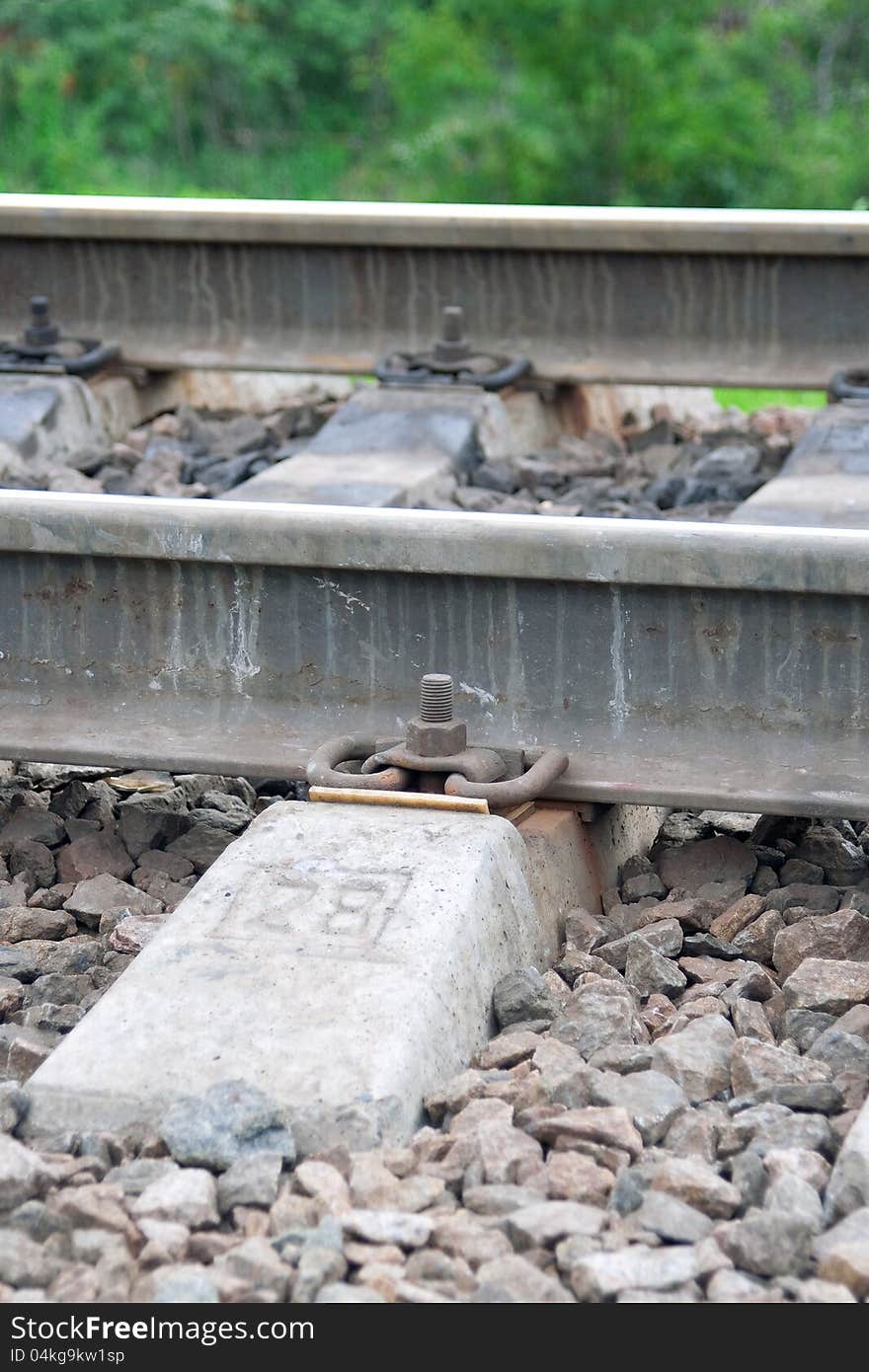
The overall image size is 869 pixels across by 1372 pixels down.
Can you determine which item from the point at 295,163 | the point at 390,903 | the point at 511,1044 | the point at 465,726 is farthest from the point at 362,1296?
the point at 295,163

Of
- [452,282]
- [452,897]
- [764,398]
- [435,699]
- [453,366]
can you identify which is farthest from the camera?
[764,398]

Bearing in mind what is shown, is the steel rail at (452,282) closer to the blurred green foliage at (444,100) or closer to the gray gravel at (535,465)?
the gray gravel at (535,465)

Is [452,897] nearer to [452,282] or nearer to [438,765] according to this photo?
[438,765]

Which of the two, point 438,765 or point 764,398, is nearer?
point 438,765

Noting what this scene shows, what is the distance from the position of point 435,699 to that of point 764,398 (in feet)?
18.0

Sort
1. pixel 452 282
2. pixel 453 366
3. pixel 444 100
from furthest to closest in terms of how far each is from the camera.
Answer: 1. pixel 444 100
2. pixel 452 282
3. pixel 453 366

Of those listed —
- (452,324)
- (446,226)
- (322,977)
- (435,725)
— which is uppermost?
(446,226)

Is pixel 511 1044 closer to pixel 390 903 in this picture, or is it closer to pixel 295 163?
pixel 390 903

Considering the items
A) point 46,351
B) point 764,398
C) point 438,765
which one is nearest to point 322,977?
point 438,765

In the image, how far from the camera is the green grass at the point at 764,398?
849 cm

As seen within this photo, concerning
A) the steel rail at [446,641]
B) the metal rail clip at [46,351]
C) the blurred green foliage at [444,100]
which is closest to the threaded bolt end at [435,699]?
the steel rail at [446,641]

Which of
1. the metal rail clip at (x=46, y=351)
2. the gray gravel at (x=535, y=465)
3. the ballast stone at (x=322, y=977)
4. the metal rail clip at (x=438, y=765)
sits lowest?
the gray gravel at (x=535, y=465)

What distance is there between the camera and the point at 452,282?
725cm

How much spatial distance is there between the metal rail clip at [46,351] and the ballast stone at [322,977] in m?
4.01
